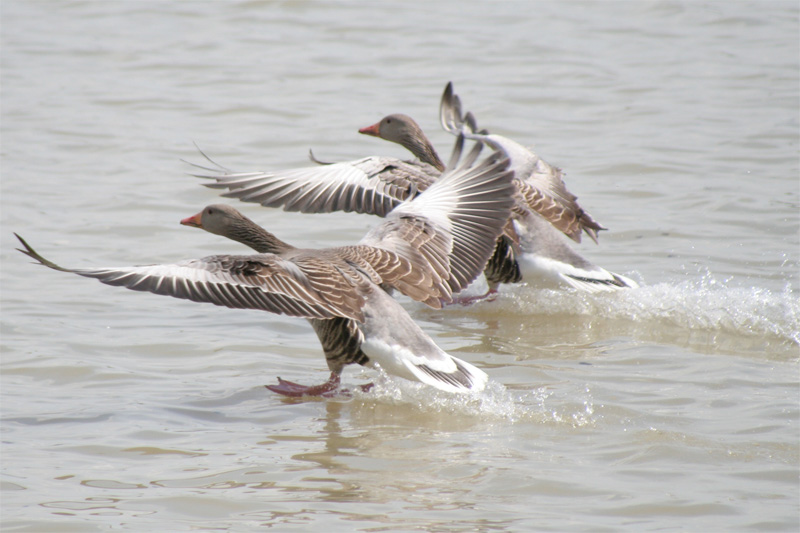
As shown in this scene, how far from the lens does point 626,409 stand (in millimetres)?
6047

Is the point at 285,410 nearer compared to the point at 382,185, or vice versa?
the point at 285,410

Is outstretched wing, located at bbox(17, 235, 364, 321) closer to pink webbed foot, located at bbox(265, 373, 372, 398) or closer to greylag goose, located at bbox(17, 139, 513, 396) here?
greylag goose, located at bbox(17, 139, 513, 396)

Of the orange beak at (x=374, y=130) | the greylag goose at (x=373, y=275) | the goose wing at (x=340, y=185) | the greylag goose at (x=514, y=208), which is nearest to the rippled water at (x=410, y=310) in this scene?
the greylag goose at (x=514, y=208)

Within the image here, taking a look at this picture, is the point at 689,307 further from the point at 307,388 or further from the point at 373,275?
the point at 307,388

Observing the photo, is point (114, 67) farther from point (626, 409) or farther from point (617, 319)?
point (626, 409)

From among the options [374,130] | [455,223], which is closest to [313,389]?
[455,223]

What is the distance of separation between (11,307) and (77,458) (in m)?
3.12

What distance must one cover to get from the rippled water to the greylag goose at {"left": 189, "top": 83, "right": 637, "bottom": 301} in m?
0.29

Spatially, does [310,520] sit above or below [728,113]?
below

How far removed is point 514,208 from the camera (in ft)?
27.5

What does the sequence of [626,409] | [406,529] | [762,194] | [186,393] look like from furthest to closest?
[762,194] → [186,393] → [626,409] → [406,529]

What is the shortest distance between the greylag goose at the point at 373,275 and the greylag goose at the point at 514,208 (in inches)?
36.9

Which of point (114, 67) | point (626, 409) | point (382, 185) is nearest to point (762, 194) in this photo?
point (382, 185)

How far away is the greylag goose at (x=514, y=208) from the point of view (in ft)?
27.0
